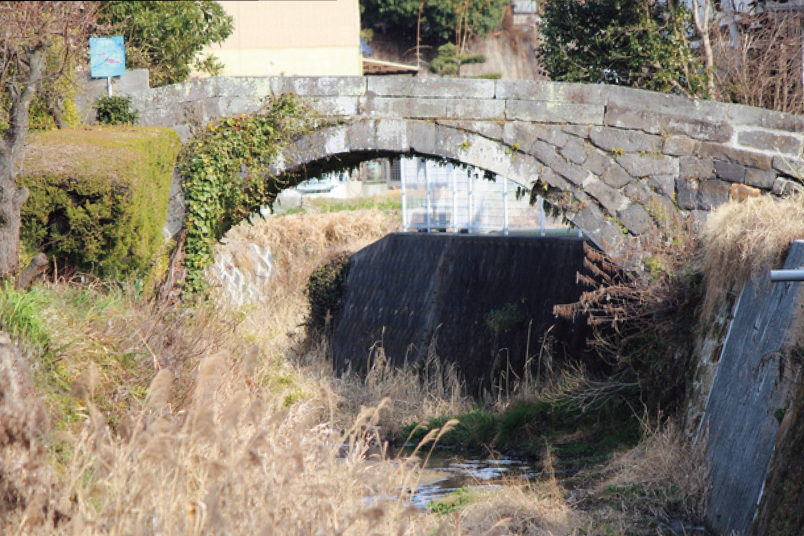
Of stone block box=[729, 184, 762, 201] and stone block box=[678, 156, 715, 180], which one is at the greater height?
stone block box=[678, 156, 715, 180]

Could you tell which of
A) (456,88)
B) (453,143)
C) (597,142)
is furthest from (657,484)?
(456,88)

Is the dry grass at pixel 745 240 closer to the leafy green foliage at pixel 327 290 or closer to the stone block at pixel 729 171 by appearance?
the stone block at pixel 729 171

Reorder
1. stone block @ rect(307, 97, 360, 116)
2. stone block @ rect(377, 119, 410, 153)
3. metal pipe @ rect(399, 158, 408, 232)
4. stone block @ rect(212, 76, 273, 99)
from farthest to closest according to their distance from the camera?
metal pipe @ rect(399, 158, 408, 232) → stone block @ rect(212, 76, 273, 99) → stone block @ rect(307, 97, 360, 116) → stone block @ rect(377, 119, 410, 153)

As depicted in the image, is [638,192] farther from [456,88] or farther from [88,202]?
[88,202]

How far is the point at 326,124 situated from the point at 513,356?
4346 millimetres

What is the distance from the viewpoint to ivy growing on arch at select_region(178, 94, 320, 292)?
34.2 ft

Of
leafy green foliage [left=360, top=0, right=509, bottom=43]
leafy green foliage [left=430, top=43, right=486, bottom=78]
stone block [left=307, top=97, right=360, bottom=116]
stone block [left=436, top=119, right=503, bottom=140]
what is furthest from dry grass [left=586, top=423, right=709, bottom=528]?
leafy green foliage [left=430, top=43, right=486, bottom=78]

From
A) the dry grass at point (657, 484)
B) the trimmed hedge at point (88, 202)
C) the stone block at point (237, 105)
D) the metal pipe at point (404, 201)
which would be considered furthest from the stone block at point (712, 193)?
the metal pipe at point (404, 201)

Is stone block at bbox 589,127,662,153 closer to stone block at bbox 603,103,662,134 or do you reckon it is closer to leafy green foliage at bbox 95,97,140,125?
stone block at bbox 603,103,662,134

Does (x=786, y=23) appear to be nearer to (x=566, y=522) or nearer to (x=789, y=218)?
(x=789, y=218)

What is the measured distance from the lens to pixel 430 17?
32219 mm

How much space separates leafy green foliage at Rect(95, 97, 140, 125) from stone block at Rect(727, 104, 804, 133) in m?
6.35

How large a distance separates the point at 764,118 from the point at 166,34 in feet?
27.4

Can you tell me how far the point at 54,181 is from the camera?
8148 mm
